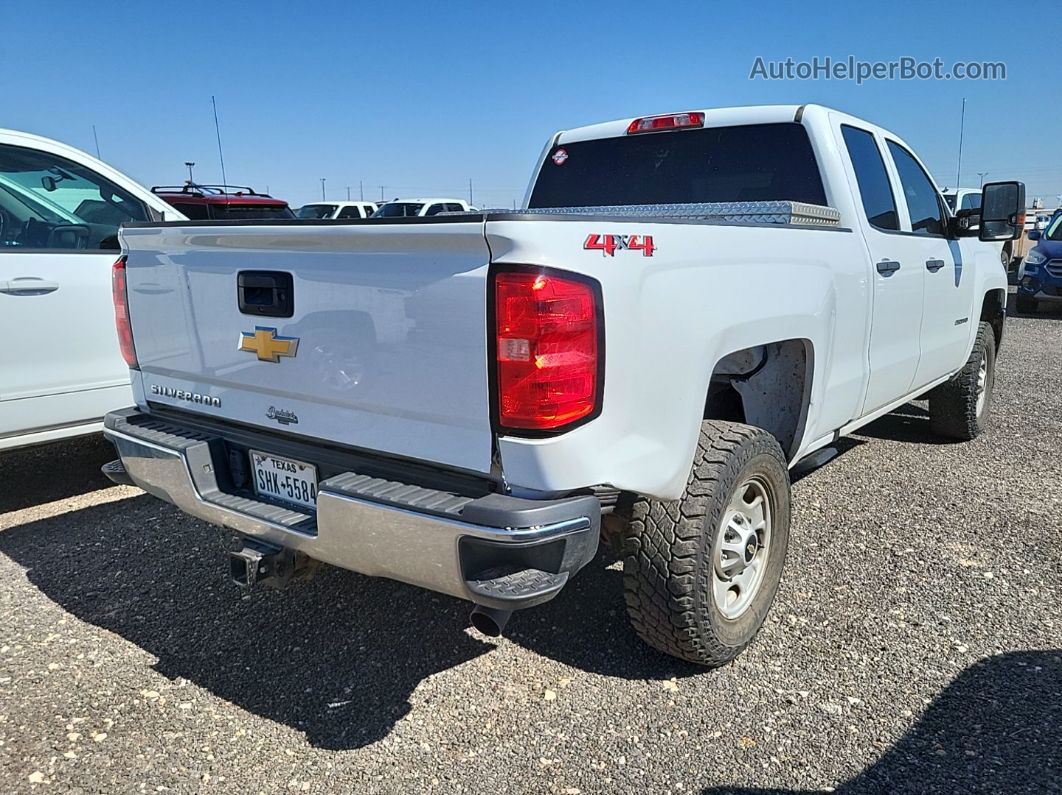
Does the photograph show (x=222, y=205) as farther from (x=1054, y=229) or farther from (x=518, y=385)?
(x=1054, y=229)

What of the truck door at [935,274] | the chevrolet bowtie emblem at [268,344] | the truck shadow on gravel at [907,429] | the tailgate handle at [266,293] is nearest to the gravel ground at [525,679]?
the truck door at [935,274]

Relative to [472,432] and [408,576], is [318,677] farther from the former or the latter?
[472,432]

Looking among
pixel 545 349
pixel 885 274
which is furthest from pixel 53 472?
pixel 885 274

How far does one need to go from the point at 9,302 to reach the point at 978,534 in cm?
501

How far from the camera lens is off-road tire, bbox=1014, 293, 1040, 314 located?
13648 millimetres

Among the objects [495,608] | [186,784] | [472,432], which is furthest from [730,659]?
[186,784]

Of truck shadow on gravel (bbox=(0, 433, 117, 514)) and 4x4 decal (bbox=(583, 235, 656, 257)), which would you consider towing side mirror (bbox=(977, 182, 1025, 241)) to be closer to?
4x4 decal (bbox=(583, 235, 656, 257))

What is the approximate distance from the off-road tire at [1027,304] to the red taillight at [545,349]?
46.5 ft

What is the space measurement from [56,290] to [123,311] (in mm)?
1422

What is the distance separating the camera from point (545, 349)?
82.5 inches

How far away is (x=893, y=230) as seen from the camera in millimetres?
4098

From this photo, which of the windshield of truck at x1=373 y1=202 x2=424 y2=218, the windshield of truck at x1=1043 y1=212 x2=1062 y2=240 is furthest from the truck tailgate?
the windshield of truck at x1=373 y1=202 x2=424 y2=218

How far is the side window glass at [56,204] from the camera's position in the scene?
4363 millimetres

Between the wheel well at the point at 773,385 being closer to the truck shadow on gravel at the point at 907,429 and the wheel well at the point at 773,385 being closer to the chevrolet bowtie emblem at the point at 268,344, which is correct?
the chevrolet bowtie emblem at the point at 268,344
